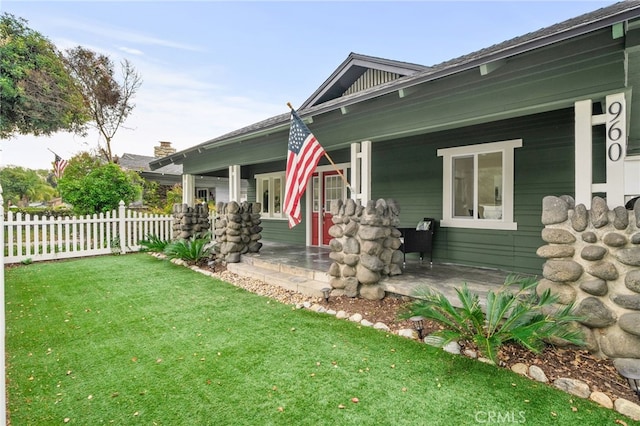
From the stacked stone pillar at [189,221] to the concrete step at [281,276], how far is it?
9.44ft

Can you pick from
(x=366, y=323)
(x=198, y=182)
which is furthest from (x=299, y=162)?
(x=198, y=182)

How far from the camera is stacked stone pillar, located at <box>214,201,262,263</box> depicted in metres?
7.09

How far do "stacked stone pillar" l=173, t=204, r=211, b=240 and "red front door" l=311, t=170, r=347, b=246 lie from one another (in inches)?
126

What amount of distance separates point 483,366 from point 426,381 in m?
0.59

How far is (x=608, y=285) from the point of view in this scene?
→ 9.05 feet

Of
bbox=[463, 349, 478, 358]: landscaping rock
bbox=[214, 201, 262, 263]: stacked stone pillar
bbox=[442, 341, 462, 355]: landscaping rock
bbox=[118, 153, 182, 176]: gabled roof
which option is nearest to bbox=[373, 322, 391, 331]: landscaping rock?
bbox=[442, 341, 462, 355]: landscaping rock

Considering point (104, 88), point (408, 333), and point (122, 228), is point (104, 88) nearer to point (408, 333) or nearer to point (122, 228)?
point (122, 228)

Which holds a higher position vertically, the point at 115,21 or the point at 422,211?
the point at 115,21

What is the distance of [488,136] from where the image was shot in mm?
5438

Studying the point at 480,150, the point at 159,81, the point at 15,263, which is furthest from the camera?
the point at 159,81

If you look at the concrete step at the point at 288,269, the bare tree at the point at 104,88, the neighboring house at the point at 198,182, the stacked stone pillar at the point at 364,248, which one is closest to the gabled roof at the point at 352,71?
the stacked stone pillar at the point at 364,248

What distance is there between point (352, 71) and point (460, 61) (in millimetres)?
4806

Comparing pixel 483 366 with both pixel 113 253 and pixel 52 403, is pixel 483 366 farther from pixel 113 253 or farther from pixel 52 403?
pixel 113 253

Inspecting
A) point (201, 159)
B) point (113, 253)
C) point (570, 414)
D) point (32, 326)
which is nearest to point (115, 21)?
point (201, 159)
